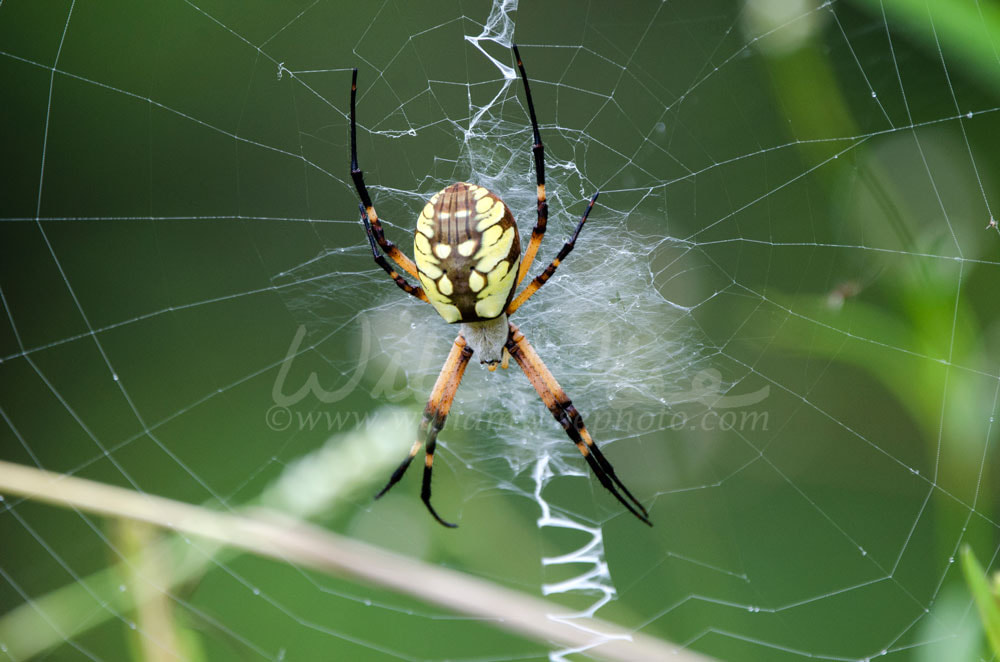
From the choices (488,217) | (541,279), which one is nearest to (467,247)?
(488,217)

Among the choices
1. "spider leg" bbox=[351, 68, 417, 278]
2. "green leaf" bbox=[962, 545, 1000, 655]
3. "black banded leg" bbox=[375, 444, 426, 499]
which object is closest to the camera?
"green leaf" bbox=[962, 545, 1000, 655]

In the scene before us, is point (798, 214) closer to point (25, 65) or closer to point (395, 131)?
point (395, 131)

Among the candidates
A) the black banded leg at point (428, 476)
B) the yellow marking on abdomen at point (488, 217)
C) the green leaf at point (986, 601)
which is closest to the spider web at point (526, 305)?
the black banded leg at point (428, 476)

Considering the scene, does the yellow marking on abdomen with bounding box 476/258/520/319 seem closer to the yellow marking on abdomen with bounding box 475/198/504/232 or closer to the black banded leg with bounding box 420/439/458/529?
the yellow marking on abdomen with bounding box 475/198/504/232

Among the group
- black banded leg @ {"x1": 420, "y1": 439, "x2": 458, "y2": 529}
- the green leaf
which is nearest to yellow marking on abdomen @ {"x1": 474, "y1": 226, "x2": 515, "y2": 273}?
black banded leg @ {"x1": 420, "y1": 439, "x2": 458, "y2": 529}

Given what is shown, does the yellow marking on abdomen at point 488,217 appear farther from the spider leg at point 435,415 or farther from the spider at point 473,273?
the spider leg at point 435,415

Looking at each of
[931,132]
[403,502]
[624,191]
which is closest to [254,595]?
[403,502]

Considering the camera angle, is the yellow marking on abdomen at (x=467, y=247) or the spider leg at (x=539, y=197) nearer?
the yellow marking on abdomen at (x=467, y=247)
